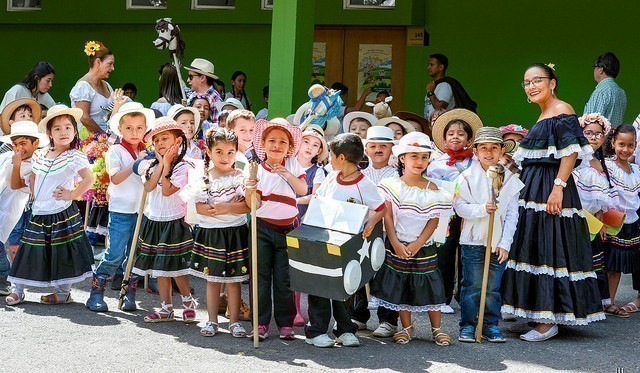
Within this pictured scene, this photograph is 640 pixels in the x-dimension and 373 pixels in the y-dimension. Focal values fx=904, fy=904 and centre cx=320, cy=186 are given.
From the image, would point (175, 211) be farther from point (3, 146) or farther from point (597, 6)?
point (597, 6)

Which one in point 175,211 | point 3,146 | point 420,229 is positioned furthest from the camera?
point 3,146

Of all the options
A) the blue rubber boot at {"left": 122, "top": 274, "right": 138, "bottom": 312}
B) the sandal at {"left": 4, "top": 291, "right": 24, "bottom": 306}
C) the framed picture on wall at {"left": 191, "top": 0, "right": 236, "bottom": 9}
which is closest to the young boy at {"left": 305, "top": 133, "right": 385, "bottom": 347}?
the blue rubber boot at {"left": 122, "top": 274, "right": 138, "bottom": 312}

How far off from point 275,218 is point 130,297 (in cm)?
158

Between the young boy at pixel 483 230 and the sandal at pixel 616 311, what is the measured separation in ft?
5.50

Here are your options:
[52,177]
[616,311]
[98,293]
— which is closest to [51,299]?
[98,293]

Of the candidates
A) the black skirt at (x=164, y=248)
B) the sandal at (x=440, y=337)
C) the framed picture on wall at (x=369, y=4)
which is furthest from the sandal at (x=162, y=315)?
the framed picture on wall at (x=369, y=4)

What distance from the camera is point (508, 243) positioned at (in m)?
6.72

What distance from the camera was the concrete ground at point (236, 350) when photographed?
5.85m

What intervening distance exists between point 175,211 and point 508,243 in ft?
8.45

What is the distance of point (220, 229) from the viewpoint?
673 cm

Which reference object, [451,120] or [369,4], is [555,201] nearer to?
[451,120]

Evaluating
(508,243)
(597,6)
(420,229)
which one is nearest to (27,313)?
(420,229)

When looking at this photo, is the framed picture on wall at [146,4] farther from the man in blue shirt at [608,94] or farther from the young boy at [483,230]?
the young boy at [483,230]

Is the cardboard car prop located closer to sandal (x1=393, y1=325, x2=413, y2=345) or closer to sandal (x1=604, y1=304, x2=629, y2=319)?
sandal (x1=393, y1=325, x2=413, y2=345)
